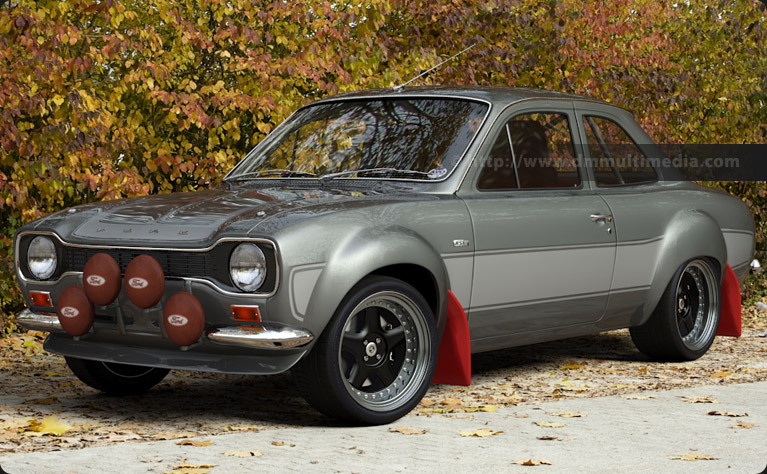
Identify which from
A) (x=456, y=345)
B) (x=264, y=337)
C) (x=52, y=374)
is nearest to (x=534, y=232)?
(x=456, y=345)

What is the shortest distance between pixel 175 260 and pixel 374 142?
1.67 metres

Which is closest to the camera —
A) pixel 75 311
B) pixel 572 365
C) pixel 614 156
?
pixel 75 311

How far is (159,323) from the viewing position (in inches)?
242

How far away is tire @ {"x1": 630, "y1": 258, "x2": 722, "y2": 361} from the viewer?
8.56 meters

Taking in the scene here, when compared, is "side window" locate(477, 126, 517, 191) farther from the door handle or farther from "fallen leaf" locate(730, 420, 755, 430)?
"fallen leaf" locate(730, 420, 755, 430)

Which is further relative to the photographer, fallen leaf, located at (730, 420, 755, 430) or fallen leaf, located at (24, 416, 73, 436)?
fallen leaf, located at (730, 420, 755, 430)

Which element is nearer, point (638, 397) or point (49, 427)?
point (49, 427)

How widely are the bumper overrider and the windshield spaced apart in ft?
4.86

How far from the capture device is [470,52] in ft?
40.5

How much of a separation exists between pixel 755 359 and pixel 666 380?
1419 mm

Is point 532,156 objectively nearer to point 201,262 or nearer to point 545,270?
point 545,270

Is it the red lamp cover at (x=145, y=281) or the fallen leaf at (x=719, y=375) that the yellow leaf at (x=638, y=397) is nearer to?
the fallen leaf at (x=719, y=375)

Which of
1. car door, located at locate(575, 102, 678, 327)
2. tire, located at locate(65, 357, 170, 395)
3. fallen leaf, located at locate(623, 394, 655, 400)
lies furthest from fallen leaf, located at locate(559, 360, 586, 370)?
tire, located at locate(65, 357, 170, 395)

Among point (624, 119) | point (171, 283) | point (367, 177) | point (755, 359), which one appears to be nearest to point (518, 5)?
point (624, 119)
